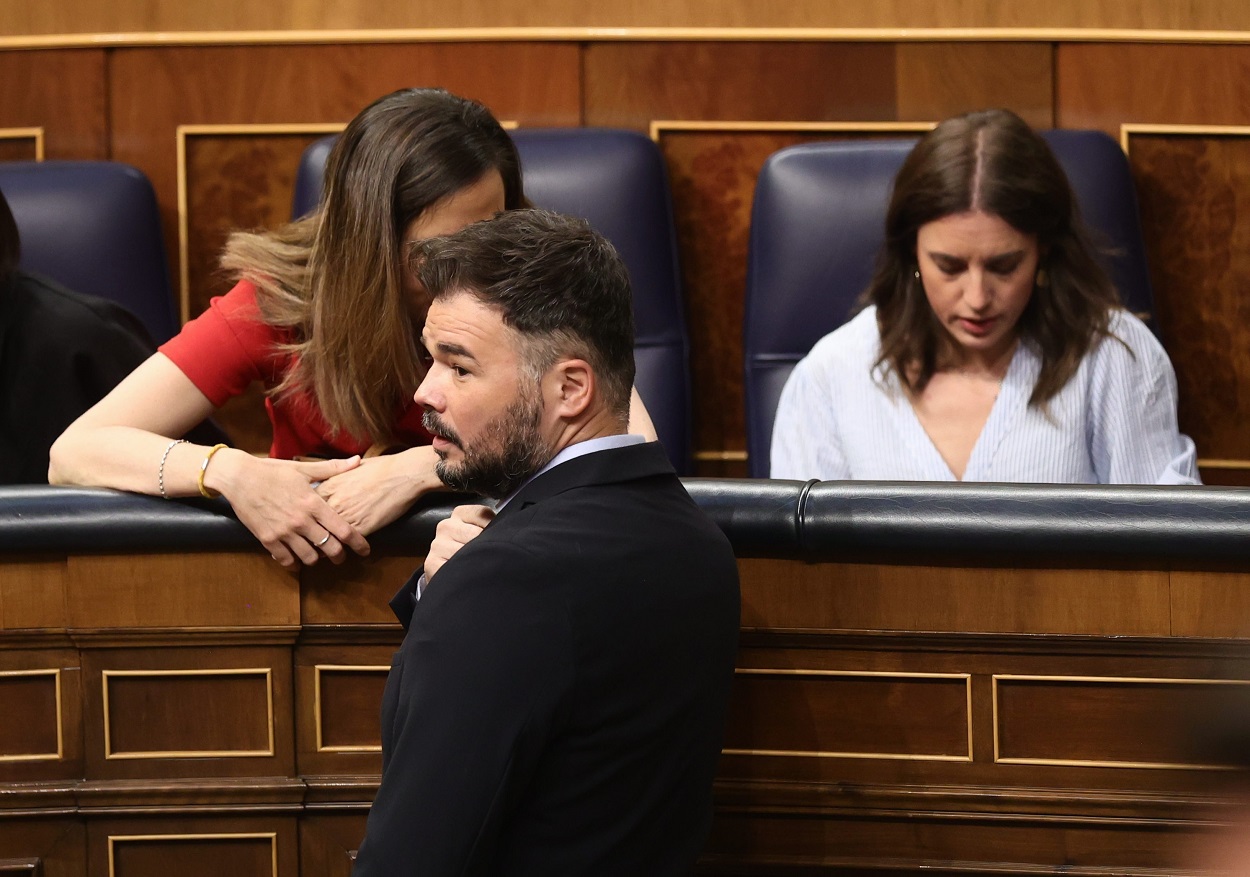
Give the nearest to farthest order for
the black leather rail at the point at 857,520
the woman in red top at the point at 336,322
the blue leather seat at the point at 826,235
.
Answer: the black leather rail at the point at 857,520
the woman in red top at the point at 336,322
the blue leather seat at the point at 826,235

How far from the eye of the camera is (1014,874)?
118cm

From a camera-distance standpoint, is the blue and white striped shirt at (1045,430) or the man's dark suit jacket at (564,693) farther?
the blue and white striped shirt at (1045,430)

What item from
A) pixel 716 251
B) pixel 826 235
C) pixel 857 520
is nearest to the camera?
pixel 857 520

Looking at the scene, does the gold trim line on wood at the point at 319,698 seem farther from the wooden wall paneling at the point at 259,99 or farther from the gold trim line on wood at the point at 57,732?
the wooden wall paneling at the point at 259,99

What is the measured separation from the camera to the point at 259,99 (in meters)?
2.27

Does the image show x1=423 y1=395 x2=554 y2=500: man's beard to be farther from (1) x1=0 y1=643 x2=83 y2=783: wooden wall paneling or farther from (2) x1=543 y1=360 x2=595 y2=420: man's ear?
(1) x1=0 y1=643 x2=83 y2=783: wooden wall paneling

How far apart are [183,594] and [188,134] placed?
126cm

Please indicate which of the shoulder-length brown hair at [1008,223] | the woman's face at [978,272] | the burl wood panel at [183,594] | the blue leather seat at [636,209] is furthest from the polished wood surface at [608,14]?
the burl wood panel at [183,594]

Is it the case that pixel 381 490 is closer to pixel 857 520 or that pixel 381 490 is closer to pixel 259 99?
pixel 857 520

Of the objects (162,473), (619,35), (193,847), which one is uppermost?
(619,35)

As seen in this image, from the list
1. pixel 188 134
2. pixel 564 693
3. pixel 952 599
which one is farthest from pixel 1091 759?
pixel 188 134

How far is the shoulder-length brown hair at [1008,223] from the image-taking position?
177 centimetres

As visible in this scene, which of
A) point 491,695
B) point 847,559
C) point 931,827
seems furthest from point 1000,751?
point 491,695

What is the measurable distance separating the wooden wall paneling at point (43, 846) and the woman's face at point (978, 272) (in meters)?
1.17
